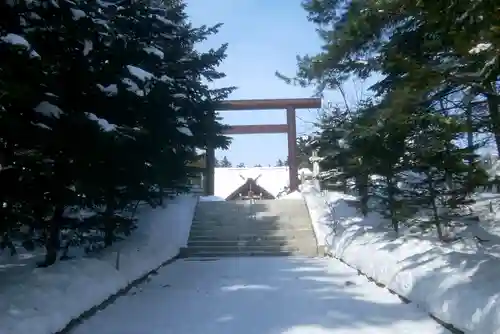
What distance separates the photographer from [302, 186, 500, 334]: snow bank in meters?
5.08

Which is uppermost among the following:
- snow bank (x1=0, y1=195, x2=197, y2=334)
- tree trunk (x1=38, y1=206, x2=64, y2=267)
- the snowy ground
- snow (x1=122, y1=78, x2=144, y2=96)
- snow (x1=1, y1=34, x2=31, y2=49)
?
snow (x1=122, y1=78, x2=144, y2=96)

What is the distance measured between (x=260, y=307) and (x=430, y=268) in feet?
7.86

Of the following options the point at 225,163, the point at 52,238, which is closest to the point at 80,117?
the point at 52,238

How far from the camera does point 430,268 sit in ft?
23.6

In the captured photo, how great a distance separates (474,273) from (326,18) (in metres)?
5.16

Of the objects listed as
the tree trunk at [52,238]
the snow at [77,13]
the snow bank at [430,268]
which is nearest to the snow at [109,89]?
the snow at [77,13]

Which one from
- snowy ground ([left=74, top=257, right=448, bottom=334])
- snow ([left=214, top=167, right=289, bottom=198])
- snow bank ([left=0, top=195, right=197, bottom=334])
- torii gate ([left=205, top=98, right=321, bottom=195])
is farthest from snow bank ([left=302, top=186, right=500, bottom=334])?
snow ([left=214, top=167, right=289, bottom=198])

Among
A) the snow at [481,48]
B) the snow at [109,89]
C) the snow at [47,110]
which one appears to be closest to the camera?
the snow at [481,48]

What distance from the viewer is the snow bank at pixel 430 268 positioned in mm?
5082

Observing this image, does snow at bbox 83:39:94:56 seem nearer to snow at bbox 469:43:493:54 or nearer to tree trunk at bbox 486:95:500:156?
snow at bbox 469:43:493:54

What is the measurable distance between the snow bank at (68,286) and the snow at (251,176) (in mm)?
29842

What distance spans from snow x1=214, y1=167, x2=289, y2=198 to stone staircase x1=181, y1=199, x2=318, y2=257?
897 inches

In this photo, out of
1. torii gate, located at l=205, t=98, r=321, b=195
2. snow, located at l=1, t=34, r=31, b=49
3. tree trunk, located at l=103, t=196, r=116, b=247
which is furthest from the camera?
torii gate, located at l=205, t=98, r=321, b=195

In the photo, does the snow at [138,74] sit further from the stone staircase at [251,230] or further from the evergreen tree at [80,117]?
the stone staircase at [251,230]
